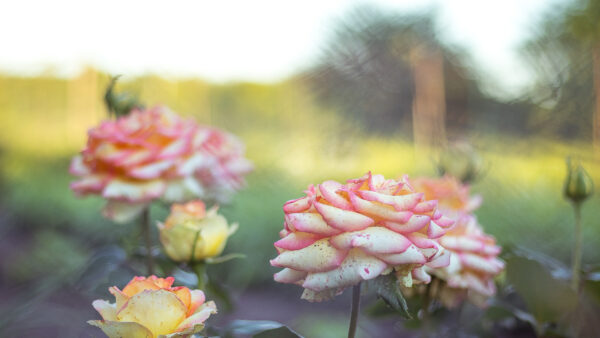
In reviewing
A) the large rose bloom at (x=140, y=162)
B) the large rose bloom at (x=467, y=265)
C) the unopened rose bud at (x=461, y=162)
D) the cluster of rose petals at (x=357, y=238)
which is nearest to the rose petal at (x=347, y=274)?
the cluster of rose petals at (x=357, y=238)

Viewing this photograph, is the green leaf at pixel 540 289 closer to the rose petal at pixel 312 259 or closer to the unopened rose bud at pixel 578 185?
the unopened rose bud at pixel 578 185

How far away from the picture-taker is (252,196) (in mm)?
1684

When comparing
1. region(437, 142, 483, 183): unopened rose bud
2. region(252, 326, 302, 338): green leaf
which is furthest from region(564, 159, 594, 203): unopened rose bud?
region(252, 326, 302, 338): green leaf

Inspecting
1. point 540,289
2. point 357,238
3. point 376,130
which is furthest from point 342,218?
point 376,130

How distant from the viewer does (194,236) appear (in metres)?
0.32

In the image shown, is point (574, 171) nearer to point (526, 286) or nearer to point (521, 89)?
point (526, 286)

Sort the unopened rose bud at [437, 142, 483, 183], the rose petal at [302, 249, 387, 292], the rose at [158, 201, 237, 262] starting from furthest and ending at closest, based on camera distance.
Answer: the unopened rose bud at [437, 142, 483, 183] → the rose at [158, 201, 237, 262] → the rose petal at [302, 249, 387, 292]

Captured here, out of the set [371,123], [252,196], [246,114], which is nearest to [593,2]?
[371,123]

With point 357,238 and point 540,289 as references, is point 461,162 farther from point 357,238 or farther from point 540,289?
point 357,238

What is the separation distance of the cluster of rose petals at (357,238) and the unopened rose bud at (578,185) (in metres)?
0.21

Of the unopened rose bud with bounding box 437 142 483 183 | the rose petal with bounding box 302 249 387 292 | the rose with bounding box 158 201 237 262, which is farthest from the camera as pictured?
the unopened rose bud with bounding box 437 142 483 183

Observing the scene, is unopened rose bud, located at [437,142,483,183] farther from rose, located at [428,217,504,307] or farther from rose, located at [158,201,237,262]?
rose, located at [158,201,237,262]

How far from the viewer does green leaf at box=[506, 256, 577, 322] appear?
35 centimetres

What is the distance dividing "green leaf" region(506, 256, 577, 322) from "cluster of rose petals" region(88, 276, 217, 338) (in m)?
0.23
